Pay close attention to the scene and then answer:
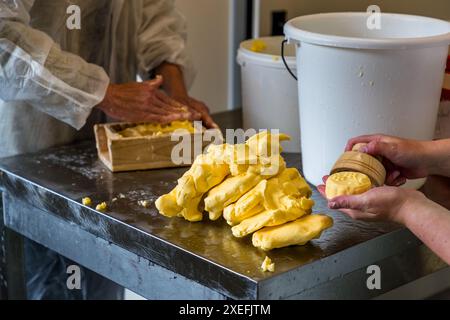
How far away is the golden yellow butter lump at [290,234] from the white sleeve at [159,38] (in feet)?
2.70

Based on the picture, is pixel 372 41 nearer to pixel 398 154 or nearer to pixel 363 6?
pixel 398 154

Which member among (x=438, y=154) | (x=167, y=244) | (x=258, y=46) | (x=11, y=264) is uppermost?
(x=258, y=46)

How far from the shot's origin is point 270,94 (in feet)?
5.29

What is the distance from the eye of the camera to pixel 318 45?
1296 millimetres

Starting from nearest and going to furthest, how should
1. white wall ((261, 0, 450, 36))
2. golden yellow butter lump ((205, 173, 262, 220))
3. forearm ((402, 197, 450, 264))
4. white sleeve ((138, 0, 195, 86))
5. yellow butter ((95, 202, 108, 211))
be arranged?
A: forearm ((402, 197, 450, 264)), golden yellow butter lump ((205, 173, 262, 220)), yellow butter ((95, 202, 108, 211)), white sleeve ((138, 0, 195, 86)), white wall ((261, 0, 450, 36))

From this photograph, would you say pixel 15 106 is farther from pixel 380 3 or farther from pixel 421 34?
pixel 380 3

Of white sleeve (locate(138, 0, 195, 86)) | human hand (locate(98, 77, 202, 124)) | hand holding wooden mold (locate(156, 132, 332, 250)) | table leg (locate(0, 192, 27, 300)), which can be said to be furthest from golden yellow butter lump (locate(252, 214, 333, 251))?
white sleeve (locate(138, 0, 195, 86))

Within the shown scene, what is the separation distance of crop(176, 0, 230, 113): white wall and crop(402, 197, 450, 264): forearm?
125 cm

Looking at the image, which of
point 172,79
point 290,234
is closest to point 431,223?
point 290,234

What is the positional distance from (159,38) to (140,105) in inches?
13.4

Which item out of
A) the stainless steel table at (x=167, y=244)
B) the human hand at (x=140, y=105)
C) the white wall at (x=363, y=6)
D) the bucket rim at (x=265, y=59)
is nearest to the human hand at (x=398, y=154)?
the stainless steel table at (x=167, y=244)

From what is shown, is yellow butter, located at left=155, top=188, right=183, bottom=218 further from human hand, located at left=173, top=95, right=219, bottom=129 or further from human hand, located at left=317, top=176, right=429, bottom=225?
human hand, located at left=173, top=95, right=219, bottom=129

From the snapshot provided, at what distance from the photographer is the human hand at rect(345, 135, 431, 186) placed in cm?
122

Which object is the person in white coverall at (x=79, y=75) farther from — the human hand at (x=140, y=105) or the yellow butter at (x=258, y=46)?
the yellow butter at (x=258, y=46)
